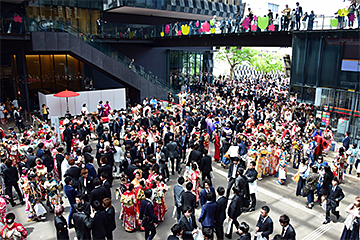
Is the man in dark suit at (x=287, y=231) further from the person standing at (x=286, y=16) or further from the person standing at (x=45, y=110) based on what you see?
the person standing at (x=45, y=110)

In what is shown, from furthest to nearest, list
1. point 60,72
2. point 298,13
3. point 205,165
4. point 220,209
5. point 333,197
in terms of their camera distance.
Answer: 1. point 60,72
2. point 298,13
3. point 205,165
4. point 333,197
5. point 220,209

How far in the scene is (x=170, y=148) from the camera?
1043cm

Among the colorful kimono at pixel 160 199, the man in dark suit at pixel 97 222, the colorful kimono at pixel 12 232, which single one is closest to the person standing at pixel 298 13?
the colorful kimono at pixel 160 199

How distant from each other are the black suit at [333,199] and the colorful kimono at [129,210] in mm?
5315

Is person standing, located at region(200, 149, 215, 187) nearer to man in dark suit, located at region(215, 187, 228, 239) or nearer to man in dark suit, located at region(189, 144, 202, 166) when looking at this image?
man in dark suit, located at region(189, 144, 202, 166)

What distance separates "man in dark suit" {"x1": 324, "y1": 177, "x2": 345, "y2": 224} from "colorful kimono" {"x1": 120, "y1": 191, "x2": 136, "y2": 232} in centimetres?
531

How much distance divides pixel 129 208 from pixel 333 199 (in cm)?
548

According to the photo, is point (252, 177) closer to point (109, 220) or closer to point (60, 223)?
point (109, 220)

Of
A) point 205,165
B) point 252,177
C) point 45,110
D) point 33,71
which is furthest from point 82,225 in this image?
point 33,71

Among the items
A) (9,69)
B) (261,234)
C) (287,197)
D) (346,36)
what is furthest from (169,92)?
(261,234)

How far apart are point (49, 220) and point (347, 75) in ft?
49.6

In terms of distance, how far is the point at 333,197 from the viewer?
778cm

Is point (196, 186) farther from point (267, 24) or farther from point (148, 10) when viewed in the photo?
point (148, 10)

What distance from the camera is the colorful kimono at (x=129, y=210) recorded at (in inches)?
281
